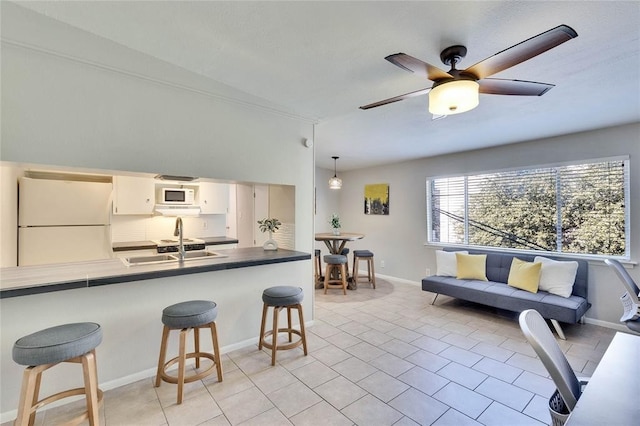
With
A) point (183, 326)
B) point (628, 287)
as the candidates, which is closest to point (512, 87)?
point (628, 287)

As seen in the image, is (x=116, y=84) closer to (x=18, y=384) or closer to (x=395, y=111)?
(x=18, y=384)

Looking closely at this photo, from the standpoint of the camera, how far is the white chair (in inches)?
42.4

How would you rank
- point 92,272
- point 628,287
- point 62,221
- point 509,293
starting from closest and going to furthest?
point 92,272 < point 628,287 < point 62,221 < point 509,293

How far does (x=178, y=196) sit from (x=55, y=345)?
108 inches

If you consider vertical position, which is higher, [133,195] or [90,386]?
[133,195]

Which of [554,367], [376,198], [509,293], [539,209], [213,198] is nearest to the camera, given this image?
[554,367]

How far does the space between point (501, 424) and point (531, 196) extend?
10.7 ft

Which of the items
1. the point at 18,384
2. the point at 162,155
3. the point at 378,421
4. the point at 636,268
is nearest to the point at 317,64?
the point at 162,155

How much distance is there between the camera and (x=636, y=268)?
3266 millimetres

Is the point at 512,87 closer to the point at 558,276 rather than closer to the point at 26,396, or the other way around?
the point at 558,276

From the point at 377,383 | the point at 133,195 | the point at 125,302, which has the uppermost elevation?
the point at 133,195

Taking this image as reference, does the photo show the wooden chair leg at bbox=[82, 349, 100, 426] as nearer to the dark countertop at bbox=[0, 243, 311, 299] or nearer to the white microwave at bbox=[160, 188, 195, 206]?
the dark countertop at bbox=[0, 243, 311, 299]

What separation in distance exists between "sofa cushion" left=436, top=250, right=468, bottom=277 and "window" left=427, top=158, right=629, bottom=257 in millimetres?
655

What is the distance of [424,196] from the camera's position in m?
5.28
